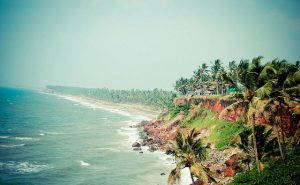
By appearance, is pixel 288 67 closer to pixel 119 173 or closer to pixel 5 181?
pixel 119 173

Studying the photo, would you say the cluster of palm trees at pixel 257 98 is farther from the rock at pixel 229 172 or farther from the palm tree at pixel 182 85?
the palm tree at pixel 182 85

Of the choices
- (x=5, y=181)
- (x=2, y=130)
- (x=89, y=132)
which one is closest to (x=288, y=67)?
(x=5, y=181)

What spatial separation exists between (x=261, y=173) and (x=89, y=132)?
7541 cm

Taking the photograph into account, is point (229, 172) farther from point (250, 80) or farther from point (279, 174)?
point (250, 80)

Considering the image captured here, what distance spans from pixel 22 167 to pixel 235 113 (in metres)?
42.9

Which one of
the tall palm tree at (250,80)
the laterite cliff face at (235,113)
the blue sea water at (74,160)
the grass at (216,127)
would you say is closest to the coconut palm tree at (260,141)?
the laterite cliff face at (235,113)

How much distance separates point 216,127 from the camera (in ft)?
198

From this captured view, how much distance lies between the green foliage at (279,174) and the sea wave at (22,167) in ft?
127

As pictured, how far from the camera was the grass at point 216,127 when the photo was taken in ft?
172

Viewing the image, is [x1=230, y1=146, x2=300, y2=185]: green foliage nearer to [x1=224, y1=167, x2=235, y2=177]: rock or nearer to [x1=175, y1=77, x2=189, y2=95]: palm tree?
[x1=224, y1=167, x2=235, y2=177]: rock

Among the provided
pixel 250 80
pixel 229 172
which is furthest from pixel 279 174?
pixel 229 172

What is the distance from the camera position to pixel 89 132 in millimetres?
94312

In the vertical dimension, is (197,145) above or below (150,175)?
above

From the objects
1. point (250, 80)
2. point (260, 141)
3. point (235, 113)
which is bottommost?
point (260, 141)
